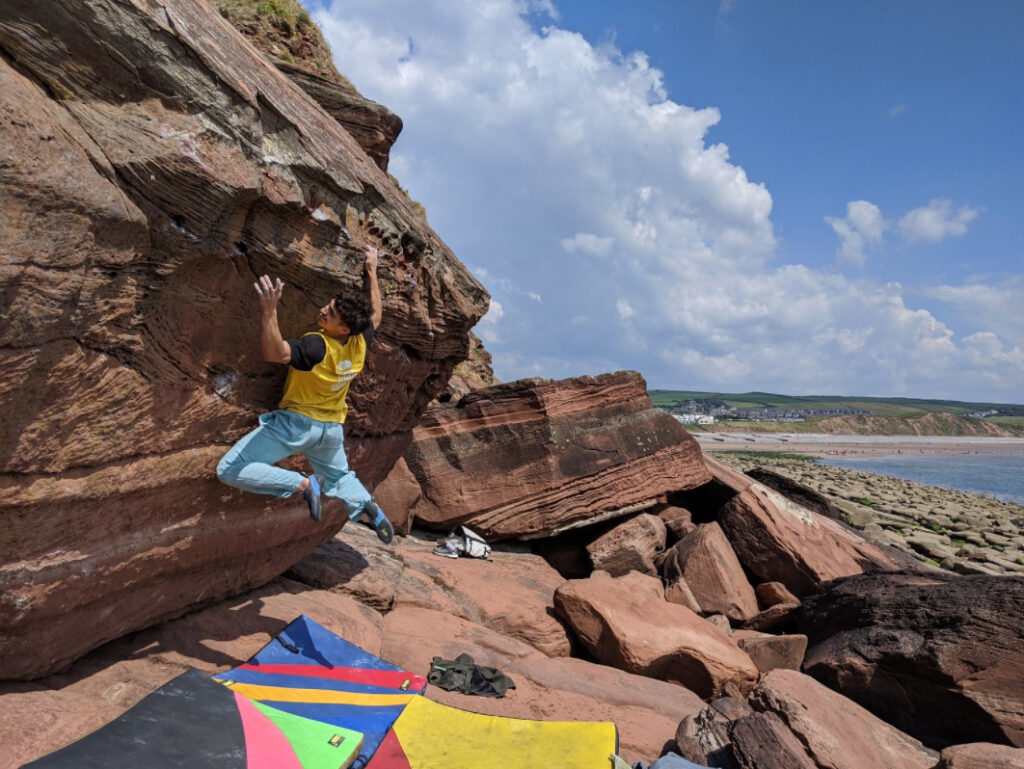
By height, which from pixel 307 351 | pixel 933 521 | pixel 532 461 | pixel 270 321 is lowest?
pixel 933 521

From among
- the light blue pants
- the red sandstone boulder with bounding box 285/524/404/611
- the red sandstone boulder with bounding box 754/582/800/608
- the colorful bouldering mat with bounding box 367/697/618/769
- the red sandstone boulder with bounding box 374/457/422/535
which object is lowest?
the red sandstone boulder with bounding box 754/582/800/608

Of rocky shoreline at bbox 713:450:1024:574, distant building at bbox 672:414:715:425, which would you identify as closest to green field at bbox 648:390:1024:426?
distant building at bbox 672:414:715:425

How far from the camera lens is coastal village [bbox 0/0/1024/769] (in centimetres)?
352

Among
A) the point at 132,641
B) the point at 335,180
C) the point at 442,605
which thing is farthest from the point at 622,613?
the point at 335,180

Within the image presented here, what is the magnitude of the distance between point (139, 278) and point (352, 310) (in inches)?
55.1

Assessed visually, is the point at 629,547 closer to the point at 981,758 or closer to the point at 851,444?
the point at 981,758

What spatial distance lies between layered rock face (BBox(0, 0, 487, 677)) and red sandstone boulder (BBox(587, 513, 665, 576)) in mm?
6312

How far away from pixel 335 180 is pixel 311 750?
378 cm

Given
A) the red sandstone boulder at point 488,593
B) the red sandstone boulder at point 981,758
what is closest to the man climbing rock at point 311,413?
the red sandstone boulder at point 488,593

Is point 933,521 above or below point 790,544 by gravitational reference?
below

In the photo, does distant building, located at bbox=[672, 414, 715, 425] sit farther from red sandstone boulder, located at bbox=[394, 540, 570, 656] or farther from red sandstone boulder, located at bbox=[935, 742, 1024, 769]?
red sandstone boulder, located at bbox=[935, 742, 1024, 769]

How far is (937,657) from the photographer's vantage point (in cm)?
684

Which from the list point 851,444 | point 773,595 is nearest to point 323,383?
point 773,595

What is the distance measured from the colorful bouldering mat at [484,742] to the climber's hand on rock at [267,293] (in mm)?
3060
